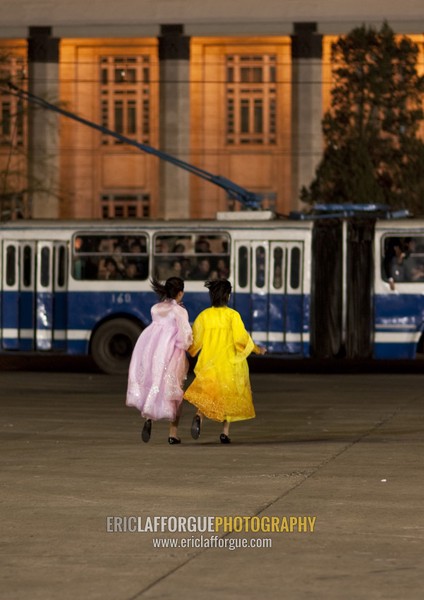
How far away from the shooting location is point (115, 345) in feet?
98.8

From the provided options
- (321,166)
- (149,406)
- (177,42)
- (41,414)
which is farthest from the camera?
(177,42)

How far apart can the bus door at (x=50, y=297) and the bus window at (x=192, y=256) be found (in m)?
1.66

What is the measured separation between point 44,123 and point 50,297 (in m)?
28.8

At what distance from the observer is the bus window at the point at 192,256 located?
30.3 metres

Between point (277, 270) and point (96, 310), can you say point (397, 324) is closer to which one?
point (277, 270)

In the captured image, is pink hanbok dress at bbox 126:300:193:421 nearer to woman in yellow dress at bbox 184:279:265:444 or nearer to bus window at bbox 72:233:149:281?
woman in yellow dress at bbox 184:279:265:444

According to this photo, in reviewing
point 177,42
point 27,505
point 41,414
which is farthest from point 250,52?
point 27,505

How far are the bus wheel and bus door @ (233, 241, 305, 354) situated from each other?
1853mm

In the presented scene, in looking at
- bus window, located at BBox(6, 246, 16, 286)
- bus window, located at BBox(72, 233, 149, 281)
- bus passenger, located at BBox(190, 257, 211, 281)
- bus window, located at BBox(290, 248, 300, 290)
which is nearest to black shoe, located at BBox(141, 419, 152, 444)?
bus window, located at BBox(290, 248, 300, 290)

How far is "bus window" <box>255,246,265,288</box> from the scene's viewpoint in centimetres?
3002

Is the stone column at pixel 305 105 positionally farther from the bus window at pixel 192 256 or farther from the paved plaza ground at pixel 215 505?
the paved plaza ground at pixel 215 505

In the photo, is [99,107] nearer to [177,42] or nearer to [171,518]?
[177,42]

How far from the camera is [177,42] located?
5956 centimetres

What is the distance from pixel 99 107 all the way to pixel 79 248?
2961 cm
